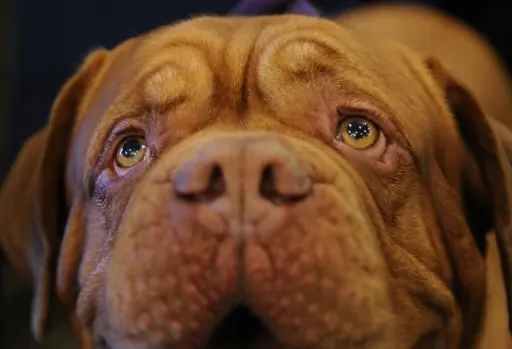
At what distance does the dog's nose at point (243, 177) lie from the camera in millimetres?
1271

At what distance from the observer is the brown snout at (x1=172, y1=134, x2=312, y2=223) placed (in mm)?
1264

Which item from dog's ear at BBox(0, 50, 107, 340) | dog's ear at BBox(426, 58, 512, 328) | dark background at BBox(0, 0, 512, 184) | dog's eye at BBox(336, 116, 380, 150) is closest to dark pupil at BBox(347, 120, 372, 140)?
dog's eye at BBox(336, 116, 380, 150)

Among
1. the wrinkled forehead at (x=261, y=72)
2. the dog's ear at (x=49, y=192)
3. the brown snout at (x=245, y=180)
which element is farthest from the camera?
the dog's ear at (x=49, y=192)

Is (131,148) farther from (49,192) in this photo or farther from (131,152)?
(49,192)

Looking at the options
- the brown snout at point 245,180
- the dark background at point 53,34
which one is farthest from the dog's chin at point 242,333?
the dark background at point 53,34

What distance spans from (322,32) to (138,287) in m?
0.72

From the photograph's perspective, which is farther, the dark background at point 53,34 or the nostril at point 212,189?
the dark background at point 53,34

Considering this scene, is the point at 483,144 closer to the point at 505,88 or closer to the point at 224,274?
the point at 224,274

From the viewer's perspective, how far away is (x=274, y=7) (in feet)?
7.19

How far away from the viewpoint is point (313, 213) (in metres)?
1.31

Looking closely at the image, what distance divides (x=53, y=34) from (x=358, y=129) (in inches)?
70.7

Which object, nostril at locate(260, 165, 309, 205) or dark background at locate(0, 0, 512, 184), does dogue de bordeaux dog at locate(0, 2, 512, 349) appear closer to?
nostril at locate(260, 165, 309, 205)

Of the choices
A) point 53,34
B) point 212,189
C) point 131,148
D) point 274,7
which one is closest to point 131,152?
point 131,148

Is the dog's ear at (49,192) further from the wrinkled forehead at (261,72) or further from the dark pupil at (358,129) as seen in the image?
the dark pupil at (358,129)
